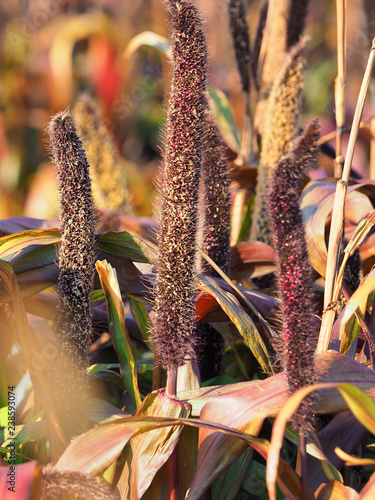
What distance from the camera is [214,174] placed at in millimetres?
839

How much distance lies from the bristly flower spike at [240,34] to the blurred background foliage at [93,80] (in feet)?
5.43

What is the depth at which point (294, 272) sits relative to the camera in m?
0.57

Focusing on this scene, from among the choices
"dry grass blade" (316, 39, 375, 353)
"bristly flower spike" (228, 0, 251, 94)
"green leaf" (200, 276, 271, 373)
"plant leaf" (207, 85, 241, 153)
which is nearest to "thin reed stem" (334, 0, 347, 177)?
"dry grass blade" (316, 39, 375, 353)

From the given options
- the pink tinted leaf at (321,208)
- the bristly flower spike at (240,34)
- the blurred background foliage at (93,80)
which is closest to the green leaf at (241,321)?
the pink tinted leaf at (321,208)

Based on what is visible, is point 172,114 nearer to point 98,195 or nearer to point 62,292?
point 62,292

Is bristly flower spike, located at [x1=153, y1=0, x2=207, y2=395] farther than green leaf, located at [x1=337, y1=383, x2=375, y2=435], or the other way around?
bristly flower spike, located at [x1=153, y1=0, x2=207, y2=395]

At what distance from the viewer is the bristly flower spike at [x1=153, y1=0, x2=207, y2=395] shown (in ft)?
2.08

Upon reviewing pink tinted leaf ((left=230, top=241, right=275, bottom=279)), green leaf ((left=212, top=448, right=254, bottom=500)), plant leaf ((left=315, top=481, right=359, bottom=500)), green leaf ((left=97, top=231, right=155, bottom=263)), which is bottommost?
green leaf ((left=212, top=448, right=254, bottom=500))

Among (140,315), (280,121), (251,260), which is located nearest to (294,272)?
(140,315)

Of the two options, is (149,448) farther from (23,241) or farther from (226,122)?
(226,122)

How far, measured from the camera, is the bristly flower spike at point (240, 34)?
125cm

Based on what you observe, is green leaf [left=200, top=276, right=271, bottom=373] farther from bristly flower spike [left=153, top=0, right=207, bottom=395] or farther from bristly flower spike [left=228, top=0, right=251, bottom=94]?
bristly flower spike [left=228, top=0, right=251, bottom=94]

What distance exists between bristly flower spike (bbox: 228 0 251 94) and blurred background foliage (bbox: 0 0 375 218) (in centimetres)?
165

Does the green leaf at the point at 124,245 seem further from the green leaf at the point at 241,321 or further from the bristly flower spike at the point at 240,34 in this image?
the bristly flower spike at the point at 240,34
